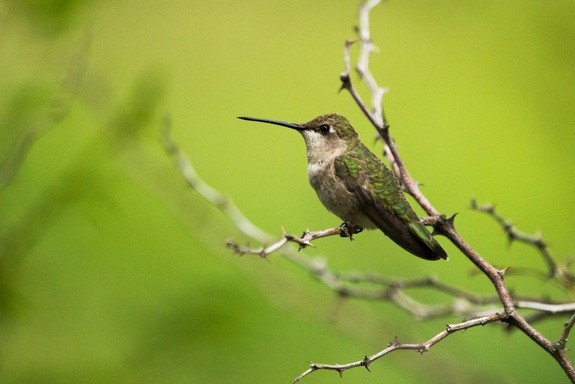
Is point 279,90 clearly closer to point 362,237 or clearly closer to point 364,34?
point 362,237

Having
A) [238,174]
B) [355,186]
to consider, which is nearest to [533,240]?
[355,186]

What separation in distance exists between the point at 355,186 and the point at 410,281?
0.37m

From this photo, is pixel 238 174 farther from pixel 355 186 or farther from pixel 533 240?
pixel 533 240

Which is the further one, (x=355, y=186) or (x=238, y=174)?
(x=238, y=174)

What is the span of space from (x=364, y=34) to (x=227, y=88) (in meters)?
7.46

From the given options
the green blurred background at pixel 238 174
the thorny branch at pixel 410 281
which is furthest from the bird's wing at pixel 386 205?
the green blurred background at pixel 238 174

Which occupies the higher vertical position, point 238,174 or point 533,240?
point 533,240

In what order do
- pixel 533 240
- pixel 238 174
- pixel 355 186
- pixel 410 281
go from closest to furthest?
pixel 533 240, pixel 410 281, pixel 355 186, pixel 238 174

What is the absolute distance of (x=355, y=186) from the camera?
277cm

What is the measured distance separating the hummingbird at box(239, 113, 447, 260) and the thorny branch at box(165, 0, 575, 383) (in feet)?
0.60

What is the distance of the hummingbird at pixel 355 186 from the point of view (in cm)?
245

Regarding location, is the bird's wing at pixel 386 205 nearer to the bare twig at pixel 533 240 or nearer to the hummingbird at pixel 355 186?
the hummingbird at pixel 355 186

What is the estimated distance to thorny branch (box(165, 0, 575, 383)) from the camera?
5.23ft

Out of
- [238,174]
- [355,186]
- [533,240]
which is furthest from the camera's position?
[238,174]
